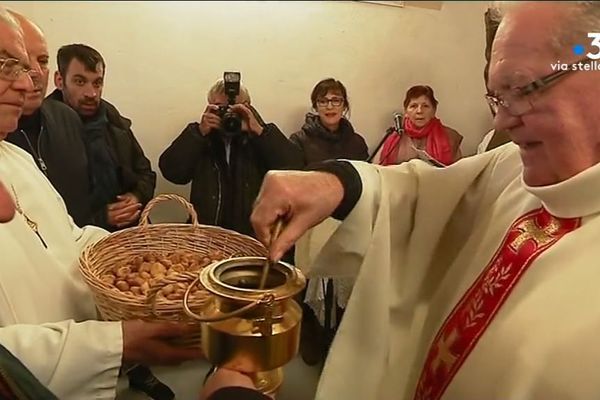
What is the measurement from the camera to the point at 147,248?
47.9 inches

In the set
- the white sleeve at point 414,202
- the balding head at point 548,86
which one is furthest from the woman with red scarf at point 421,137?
the balding head at point 548,86

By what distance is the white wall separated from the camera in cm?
137

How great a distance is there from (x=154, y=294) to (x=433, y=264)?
1.37 ft

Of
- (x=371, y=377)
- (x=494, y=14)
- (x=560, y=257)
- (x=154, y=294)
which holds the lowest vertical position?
(x=371, y=377)

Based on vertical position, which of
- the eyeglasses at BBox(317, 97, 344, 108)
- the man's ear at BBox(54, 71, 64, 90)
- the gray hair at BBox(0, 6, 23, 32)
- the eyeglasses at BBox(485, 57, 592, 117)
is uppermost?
the gray hair at BBox(0, 6, 23, 32)

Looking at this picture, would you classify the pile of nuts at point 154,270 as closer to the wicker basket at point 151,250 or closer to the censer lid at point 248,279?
the wicker basket at point 151,250

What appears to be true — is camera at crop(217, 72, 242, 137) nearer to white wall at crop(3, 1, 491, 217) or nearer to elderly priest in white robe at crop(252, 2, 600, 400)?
white wall at crop(3, 1, 491, 217)

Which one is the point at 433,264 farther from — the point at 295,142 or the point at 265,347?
the point at 295,142

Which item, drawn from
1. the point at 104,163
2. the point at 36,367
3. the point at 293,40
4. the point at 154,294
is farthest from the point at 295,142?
the point at 36,367

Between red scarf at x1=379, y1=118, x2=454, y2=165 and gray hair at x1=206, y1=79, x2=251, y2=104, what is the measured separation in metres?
0.33

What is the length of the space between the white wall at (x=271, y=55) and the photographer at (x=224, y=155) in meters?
0.05

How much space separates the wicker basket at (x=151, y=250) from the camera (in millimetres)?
900

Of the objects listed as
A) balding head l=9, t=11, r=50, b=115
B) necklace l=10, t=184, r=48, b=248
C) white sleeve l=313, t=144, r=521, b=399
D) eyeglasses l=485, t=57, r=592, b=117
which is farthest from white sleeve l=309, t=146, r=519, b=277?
balding head l=9, t=11, r=50, b=115

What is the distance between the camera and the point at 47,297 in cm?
101
